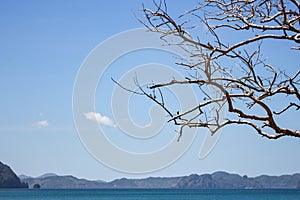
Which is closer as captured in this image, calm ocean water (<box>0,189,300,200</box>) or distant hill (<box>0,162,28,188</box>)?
calm ocean water (<box>0,189,300,200</box>)

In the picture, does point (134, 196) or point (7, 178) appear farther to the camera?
point (7, 178)

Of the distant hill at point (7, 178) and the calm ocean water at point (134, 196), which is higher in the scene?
the distant hill at point (7, 178)

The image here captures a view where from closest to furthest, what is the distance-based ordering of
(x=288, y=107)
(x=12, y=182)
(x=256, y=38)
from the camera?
(x=256, y=38)
(x=288, y=107)
(x=12, y=182)

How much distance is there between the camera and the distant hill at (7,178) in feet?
604

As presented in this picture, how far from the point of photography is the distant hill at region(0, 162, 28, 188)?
18400 cm

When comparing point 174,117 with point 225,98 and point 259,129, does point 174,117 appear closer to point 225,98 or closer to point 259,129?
point 225,98

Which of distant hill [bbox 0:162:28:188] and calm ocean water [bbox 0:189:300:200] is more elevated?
distant hill [bbox 0:162:28:188]

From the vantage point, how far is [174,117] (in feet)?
14.8

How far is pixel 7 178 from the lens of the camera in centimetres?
18612

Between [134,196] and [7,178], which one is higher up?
[7,178]

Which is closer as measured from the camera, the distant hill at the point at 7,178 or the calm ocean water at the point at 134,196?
the calm ocean water at the point at 134,196

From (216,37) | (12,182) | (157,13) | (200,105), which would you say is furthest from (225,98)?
(12,182)

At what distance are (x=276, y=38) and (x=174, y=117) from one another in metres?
1.07

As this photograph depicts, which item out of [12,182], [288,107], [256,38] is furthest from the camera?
[12,182]
